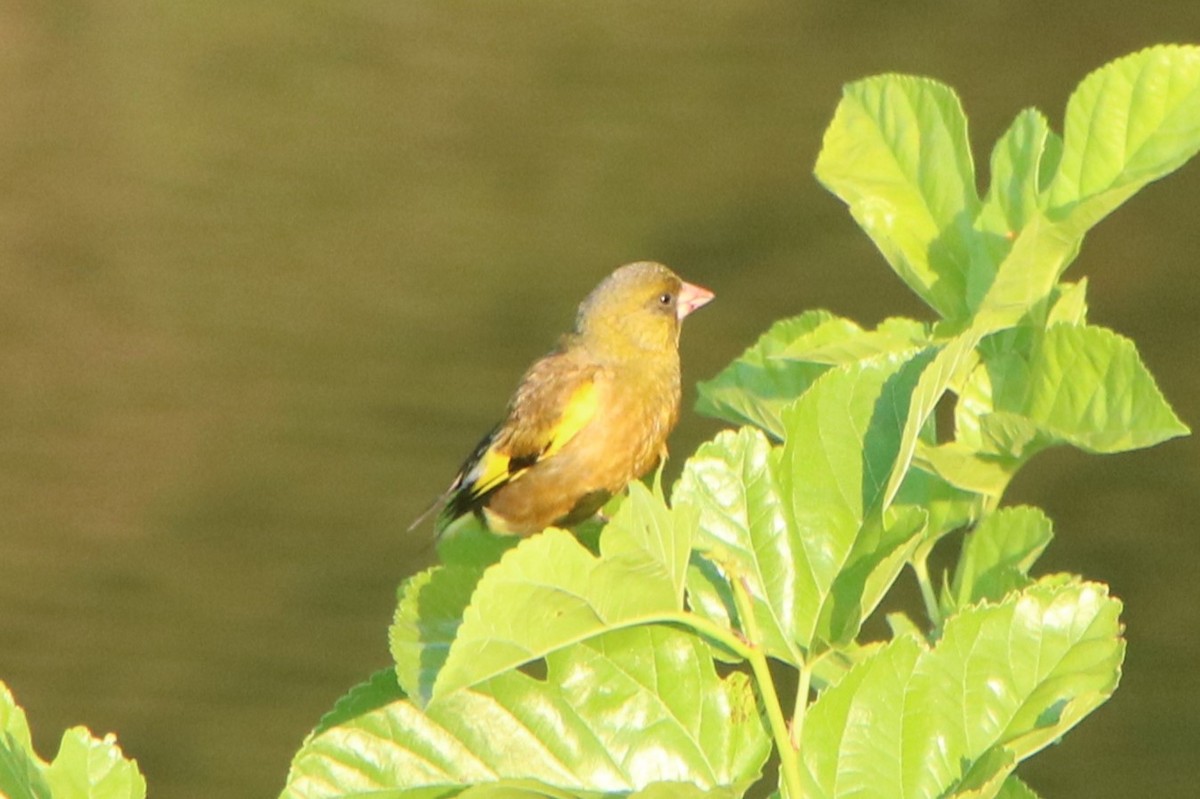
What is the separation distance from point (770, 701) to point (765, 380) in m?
0.21

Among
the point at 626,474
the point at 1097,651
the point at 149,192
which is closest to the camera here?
the point at 1097,651

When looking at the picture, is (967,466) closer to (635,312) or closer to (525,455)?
(525,455)

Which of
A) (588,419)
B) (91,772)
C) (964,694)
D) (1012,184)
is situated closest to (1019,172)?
(1012,184)

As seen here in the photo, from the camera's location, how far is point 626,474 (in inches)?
55.8

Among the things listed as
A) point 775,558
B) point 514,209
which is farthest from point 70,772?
point 514,209

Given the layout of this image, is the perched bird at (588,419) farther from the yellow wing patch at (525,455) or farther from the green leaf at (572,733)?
the green leaf at (572,733)

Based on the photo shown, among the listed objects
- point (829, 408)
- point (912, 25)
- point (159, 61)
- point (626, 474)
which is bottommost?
point (829, 408)

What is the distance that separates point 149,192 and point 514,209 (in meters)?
0.58

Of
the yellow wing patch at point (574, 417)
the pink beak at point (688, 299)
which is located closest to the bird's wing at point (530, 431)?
the yellow wing patch at point (574, 417)

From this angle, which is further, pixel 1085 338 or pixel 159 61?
pixel 159 61

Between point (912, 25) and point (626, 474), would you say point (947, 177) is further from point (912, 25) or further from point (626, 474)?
point (912, 25)

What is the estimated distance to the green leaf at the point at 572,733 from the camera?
1.93 ft

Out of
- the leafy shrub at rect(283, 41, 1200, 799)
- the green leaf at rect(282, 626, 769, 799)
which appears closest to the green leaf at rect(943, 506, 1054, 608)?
the leafy shrub at rect(283, 41, 1200, 799)

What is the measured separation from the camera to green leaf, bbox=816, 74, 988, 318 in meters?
0.73
